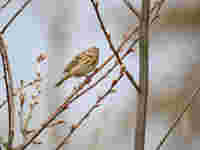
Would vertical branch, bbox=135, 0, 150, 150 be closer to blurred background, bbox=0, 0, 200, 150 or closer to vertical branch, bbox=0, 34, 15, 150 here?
vertical branch, bbox=0, 34, 15, 150

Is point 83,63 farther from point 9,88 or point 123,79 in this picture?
point 123,79

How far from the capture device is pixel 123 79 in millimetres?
1026

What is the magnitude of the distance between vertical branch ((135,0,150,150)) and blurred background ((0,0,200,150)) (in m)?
0.75

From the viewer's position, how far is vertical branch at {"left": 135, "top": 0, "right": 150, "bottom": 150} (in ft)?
0.80

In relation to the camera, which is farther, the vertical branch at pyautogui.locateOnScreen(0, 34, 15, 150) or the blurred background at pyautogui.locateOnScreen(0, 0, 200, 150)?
the blurred background at pyautogui.locateOnScreen(0, 0, 200, 150)

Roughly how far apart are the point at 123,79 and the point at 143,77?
2.56 ft

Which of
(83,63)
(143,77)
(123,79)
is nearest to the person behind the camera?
(143,77)

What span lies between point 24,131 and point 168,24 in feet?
2.84

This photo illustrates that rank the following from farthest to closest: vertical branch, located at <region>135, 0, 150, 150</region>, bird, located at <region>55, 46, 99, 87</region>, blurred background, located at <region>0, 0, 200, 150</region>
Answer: blurred background, located at <region>0, 0, 200, 150</region>, bird, located at <region>55, 46, 99, 87</region>, vertical branch, located at <region>135, 0, 150, 150</region>

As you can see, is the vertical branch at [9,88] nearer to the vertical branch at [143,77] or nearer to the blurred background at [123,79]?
the vertical branch at [143,77]

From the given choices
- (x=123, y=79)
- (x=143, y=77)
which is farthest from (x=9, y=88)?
(x=123, y=79)

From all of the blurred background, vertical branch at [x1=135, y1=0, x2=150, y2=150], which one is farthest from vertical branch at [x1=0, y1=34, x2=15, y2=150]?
the blurred background

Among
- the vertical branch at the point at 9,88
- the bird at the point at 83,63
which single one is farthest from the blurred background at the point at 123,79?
the vertical branch at the point at 9,88

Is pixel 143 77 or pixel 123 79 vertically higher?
pixel 143 77
